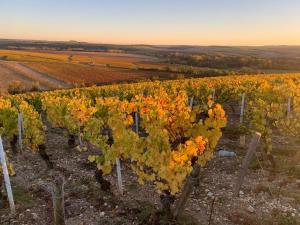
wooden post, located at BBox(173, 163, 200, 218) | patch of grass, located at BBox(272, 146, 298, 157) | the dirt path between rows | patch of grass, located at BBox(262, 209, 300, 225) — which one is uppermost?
wooden post, located at BBox(173, 163, 200, 218)

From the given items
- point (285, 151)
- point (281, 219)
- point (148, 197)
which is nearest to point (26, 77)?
point (285, 151)

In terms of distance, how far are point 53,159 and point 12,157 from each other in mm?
1561

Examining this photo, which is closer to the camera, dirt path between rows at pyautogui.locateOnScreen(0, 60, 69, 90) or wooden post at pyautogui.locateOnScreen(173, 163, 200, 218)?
wooden post at pyautogui.locateOnScreen(173, 163, 200, 218)

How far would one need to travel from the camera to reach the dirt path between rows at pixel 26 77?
42.1m

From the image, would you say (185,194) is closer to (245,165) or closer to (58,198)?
(245,165)

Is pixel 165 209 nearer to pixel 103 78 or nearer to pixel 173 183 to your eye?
pixel 173 183

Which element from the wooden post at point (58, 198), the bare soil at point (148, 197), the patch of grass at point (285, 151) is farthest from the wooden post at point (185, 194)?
the patch of grass at point (285, 151)

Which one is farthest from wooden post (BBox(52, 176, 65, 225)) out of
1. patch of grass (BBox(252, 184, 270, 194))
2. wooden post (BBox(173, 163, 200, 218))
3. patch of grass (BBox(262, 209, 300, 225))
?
patch of grass (BBox(252, 184, 270, 194))

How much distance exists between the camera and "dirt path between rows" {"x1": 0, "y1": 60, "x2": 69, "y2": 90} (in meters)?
42.1

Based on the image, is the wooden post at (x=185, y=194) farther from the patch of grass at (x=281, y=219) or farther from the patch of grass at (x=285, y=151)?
the patch of grass at (x=285, y=151)

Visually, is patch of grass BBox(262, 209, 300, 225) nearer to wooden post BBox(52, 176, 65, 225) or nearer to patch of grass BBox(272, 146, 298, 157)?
wooden post BBox(52, 176, 65, 225)

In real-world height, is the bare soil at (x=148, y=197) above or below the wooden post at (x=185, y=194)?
below

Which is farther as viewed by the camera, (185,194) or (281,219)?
(281,219)

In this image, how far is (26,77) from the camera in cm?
4734
